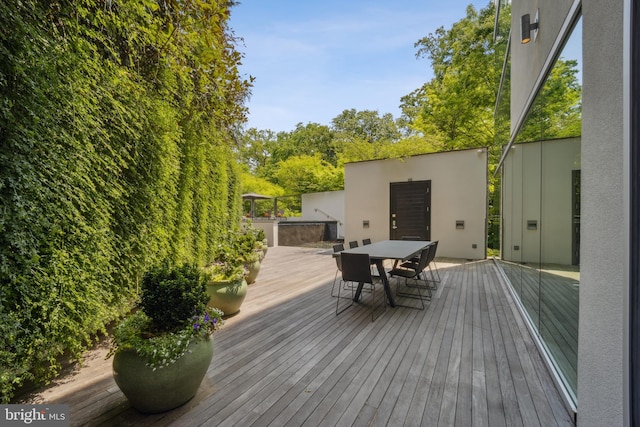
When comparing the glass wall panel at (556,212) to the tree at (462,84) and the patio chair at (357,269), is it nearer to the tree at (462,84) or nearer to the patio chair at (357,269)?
the patio chair at (357,269)

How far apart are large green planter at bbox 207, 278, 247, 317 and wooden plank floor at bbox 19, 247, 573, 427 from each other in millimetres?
219

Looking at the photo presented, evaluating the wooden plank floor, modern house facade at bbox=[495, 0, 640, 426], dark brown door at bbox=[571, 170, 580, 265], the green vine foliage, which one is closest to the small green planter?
the wooden plank floor

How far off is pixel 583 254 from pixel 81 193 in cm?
374

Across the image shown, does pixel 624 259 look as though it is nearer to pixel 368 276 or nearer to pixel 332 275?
pixel 368 276

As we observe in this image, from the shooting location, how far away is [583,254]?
1.75 m

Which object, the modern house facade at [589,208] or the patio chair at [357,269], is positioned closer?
the modern house facade at [589,208]

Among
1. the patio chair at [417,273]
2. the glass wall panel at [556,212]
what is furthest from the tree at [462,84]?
the patio chair at [417,273]

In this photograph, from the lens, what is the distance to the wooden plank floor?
193cm

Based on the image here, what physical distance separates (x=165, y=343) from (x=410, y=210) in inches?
335

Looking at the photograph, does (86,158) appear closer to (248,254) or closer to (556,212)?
(248,254)

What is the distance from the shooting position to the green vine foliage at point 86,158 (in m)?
1.84

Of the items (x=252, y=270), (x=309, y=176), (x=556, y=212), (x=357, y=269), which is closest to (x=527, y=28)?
(x=556, y=212)

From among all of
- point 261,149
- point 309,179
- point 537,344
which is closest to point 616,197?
point 537,344

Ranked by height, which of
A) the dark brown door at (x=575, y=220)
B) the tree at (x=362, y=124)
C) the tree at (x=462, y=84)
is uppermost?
the tree at (x=362, y=124)
